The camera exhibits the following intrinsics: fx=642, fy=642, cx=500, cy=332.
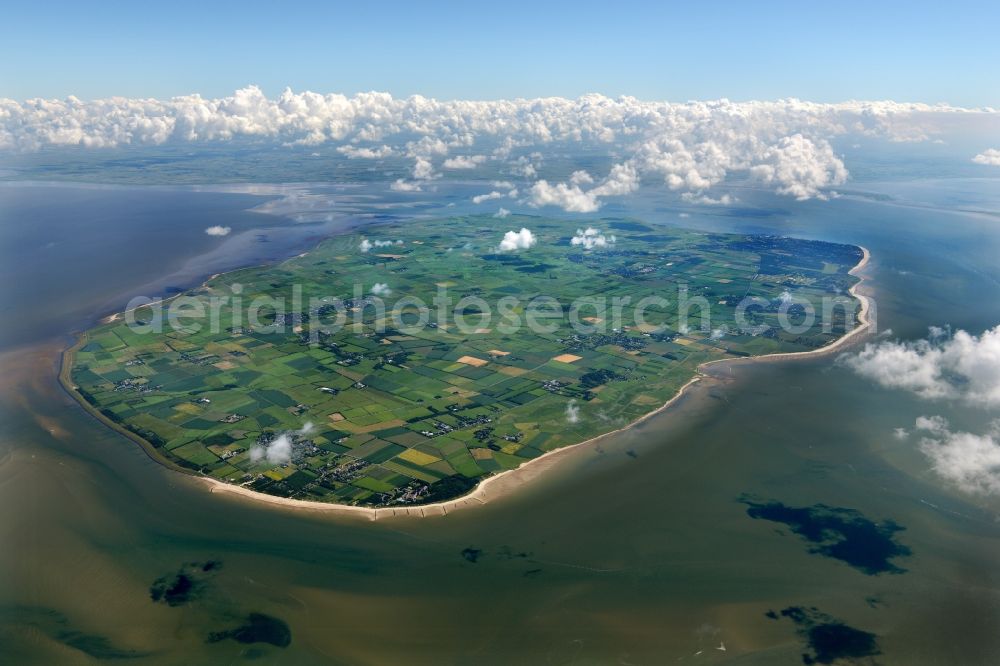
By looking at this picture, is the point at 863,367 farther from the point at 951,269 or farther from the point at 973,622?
the point at 951,269

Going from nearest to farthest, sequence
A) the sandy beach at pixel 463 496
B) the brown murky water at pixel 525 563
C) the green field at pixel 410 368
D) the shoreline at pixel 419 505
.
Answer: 1. the brown murky water at pixel 525 563
2. the sandy beach at pixel 463 496
3. the shoreline at pixel 419 505
4. the green field at pixel 410 368

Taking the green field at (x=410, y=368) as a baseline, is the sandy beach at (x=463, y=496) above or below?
below

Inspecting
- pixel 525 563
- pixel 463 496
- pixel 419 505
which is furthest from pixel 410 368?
pixel 525 563

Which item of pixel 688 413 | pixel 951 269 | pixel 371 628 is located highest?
pixel 951 269

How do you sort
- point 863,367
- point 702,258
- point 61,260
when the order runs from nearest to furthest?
point 863,367 < point 61,260 < point 702,258

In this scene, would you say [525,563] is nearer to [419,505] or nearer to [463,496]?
[463,496]

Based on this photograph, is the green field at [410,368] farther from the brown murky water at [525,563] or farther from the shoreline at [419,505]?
the brown murky water at [525,563]

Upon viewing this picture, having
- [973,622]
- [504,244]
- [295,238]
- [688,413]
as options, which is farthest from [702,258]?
[973,622]

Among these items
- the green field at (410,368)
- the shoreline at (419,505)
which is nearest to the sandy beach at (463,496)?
the shoreline at (419,505)

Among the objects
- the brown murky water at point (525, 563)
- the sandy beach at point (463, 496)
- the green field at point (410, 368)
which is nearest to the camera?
the brown murky water at point (525, 563)
